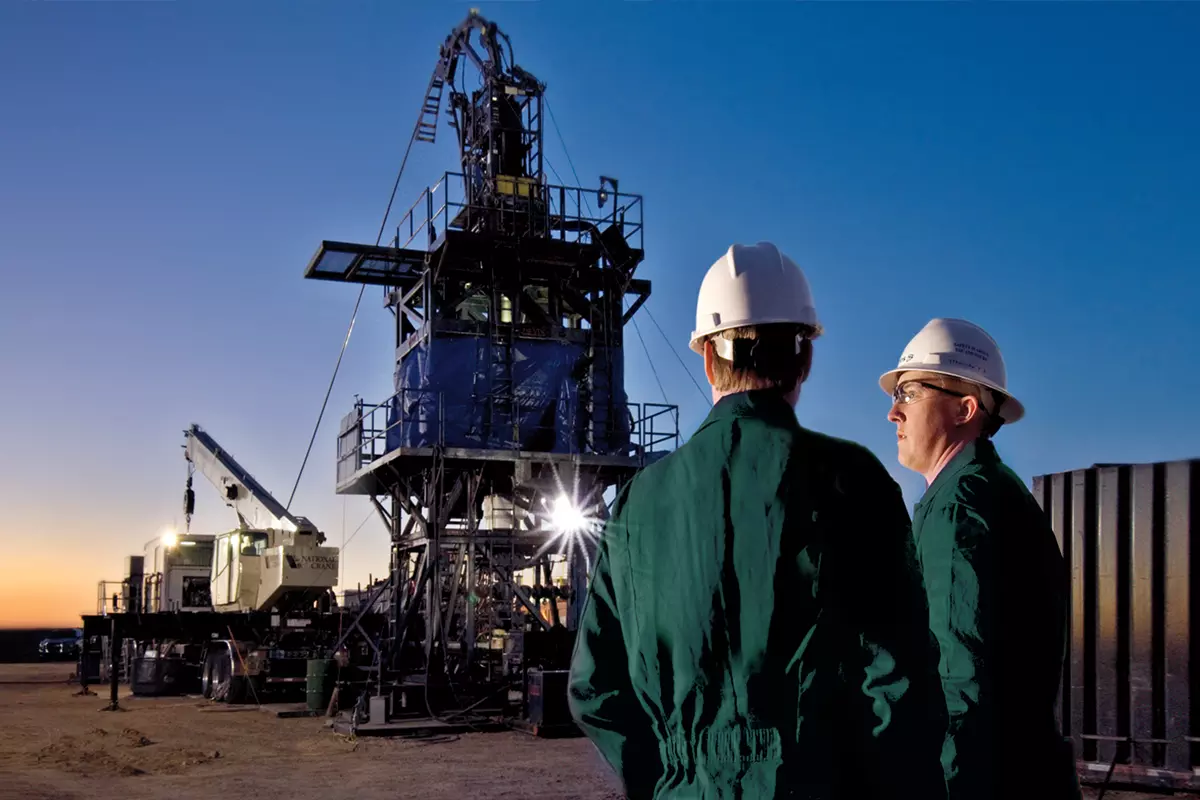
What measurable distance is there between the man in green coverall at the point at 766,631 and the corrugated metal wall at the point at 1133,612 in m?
7.67

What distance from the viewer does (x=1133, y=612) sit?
31.2 ft

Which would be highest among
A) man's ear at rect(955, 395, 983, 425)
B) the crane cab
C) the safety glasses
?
the safety glasses

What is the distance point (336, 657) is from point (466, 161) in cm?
1094

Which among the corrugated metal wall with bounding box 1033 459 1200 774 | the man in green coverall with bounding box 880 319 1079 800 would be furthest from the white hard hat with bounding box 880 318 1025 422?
the corrugated metal wall with bounding box 1033 459 1200 774

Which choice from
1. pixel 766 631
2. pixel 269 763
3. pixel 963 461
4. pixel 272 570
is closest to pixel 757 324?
pixel 766 631

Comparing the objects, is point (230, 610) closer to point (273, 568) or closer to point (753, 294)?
point (273, 568)

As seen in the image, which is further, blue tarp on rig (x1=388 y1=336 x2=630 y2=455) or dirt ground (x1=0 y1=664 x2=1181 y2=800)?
blue tarp on rig (x1=388 y1=336 x2=630 y2=455)

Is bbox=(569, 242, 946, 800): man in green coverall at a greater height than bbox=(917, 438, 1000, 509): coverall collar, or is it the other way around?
bbox=(917, 438, 1000, 509): coverall collar

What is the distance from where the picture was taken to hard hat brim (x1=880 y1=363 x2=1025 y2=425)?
4363mm

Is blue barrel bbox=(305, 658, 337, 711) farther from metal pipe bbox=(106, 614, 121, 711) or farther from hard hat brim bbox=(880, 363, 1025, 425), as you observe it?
hard hat brim bbox=(880, 363, 1025, 425)

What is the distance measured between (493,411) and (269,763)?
9.41 metres

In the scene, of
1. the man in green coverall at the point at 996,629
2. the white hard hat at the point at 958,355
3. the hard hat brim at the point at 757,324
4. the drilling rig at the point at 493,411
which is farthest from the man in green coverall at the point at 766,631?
the drilling rig at the point at 493,411

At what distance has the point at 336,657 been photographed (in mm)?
25203

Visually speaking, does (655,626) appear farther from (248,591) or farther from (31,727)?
(248,591)
